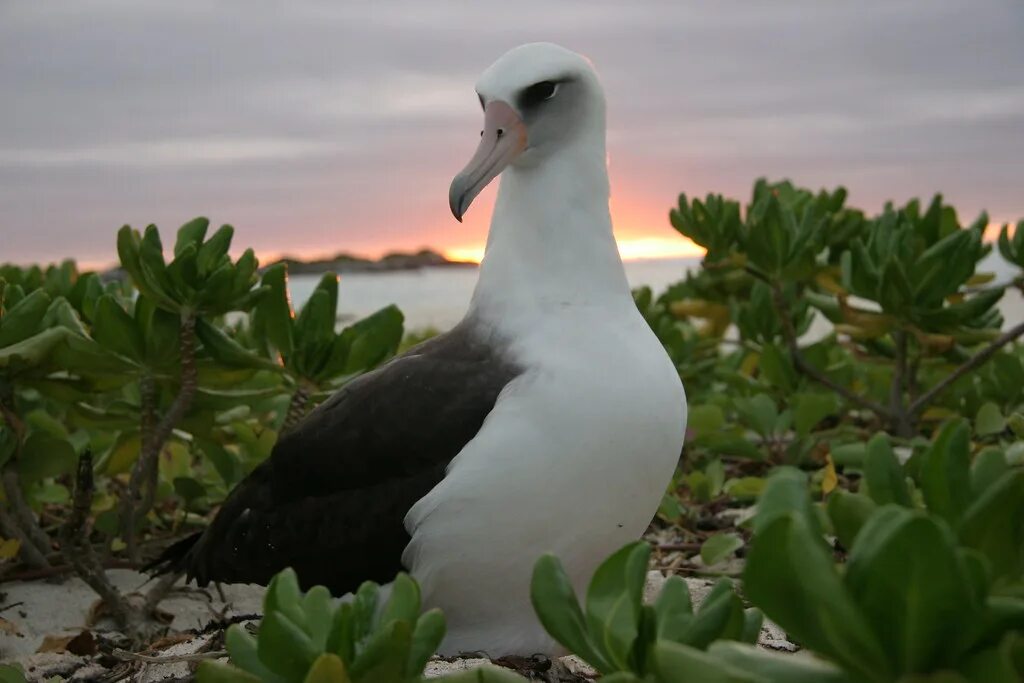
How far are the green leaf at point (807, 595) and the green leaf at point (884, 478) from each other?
1.39 ft

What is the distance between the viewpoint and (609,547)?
2.67m

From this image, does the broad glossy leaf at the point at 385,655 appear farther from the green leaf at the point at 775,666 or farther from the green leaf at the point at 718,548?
the green leaf at the point at 718,548

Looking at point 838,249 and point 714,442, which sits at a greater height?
point 838,249

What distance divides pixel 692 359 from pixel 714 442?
64.0 inches

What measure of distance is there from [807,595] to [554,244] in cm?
162

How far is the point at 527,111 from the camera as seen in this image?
288 cm

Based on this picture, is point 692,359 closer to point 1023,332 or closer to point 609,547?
point 1023,332

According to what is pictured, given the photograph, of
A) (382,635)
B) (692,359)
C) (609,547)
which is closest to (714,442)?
(692,359)

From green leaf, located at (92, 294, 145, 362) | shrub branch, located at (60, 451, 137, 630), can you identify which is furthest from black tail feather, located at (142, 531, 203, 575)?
green leaf, located at (92, 294, 145, 362)

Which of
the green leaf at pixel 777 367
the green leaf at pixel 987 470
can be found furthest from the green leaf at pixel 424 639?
the green leaf at pixel 777 367

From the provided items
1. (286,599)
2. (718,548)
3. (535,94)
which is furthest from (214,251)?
(286,599)

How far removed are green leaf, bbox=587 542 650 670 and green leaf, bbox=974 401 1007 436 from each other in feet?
9.52

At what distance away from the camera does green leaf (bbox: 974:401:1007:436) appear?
418 centimetres

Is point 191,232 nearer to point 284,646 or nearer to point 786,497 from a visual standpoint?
point 284,646
